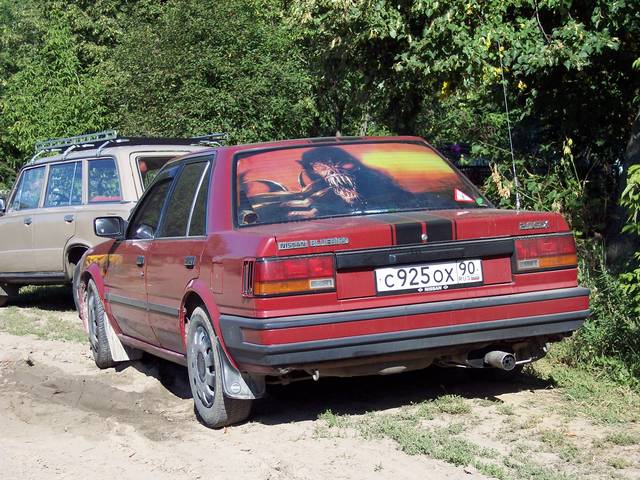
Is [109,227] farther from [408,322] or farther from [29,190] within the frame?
[29,190]

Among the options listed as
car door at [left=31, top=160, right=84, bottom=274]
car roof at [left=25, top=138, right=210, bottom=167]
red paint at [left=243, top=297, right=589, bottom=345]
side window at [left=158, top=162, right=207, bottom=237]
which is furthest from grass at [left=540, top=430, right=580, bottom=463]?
car door at [left=31, top=160, right=84, bottom=274]

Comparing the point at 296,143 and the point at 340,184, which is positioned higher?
the point at 296,143

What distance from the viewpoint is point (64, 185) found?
35.8 ft

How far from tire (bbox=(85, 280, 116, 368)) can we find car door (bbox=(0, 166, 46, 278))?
3.58m

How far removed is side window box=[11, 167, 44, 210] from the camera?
11.5 metres

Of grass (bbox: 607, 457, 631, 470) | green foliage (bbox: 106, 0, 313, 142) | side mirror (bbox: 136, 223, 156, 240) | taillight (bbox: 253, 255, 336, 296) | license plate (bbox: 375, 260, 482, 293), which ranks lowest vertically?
grass (bbox: 607, 457, 631, 470)

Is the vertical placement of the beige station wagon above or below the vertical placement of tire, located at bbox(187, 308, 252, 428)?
above

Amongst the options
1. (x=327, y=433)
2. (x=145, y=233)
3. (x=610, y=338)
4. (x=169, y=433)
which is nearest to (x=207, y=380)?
(x=169, y=433)

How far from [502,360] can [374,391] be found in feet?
3.75

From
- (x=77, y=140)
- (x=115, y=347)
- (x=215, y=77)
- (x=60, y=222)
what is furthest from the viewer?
(x=215, y=77)

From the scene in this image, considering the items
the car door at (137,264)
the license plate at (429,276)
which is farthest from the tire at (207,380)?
the license plate at (429,276)

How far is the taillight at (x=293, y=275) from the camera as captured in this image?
4.86 meters

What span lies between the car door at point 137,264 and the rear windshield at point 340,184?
1.04m

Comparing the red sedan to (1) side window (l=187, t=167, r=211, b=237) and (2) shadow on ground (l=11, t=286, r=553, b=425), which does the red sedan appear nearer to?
(1) side window (l=187, t=167, r=211, b=237)
